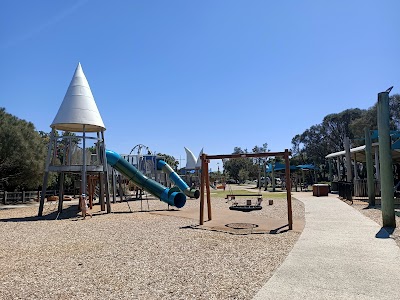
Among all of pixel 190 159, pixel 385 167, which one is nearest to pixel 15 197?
pixel 385 167

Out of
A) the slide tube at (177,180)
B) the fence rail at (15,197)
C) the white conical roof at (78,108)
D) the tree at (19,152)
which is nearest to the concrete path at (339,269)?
the white conical roof at (78,108)

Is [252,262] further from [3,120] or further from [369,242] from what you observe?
[3,120]

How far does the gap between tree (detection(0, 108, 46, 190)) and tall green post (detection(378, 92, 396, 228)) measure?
24.3m

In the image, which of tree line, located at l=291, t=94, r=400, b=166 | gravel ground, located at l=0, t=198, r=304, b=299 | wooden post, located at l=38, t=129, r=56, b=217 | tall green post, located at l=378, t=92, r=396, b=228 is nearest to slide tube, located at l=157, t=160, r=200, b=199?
wooden post, located at l=38, t=129, r=56, b=217

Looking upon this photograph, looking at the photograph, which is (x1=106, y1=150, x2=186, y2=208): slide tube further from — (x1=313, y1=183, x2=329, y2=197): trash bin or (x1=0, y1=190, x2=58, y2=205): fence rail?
(x1=0, y1=190, x2=58, y2=205): fence rail

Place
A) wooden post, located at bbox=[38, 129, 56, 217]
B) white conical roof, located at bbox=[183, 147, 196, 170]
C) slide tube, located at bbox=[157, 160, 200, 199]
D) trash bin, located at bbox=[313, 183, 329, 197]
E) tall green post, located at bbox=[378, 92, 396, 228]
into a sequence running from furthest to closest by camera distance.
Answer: white conical roof, located at bbox=[183, 147, 196, 170] → slide tube, located at bbox=[157, 160, 200, 199] → trash bin, located at bbox=[313, 183, 329, 197] → wooden post, located at bbox=[38, 129, 56, 217] → tall green post, located at bbox=[378, 92, 396, 228]

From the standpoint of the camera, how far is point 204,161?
12734mm

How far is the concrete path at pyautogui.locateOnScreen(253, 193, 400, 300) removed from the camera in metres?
4.58

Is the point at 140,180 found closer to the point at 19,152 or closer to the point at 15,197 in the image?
the point at 19,152

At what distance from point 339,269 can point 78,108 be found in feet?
47.7

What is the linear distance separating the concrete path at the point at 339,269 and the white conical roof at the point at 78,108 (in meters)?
12.1

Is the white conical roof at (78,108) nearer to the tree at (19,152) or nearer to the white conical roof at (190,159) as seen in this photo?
the tree at (19,152)

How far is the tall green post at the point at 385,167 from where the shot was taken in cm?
1041

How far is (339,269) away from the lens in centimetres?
572
